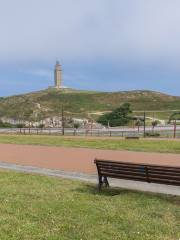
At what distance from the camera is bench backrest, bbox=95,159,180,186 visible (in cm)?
1103

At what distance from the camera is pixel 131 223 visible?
840 centimetres

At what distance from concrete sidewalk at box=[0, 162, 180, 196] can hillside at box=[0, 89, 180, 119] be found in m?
113

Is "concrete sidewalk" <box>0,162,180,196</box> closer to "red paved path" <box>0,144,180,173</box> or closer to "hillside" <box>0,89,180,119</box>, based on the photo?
"red paved path" <box>0,144,180,173</box>

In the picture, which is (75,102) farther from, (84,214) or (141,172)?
(84,214)

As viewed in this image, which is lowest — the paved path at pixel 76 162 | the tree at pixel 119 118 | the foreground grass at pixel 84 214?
the foreground grass at pixel 84 214

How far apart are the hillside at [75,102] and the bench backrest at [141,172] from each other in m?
120

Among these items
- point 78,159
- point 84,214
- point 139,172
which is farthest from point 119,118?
point 84,214

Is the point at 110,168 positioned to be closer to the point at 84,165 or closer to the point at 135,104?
the point at 84,165

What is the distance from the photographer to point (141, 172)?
11922mm

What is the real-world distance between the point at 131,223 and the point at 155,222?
1.33 ft

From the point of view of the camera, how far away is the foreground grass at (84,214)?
25.2ft

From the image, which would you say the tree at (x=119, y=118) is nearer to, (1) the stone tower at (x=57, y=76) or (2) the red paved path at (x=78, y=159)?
(2) the red paved path at (x=78, y=159)

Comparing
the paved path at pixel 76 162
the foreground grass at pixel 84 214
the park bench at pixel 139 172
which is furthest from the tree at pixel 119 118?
the foreground grass at pixel 84 214

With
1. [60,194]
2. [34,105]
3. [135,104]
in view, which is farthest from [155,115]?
[60,194]
